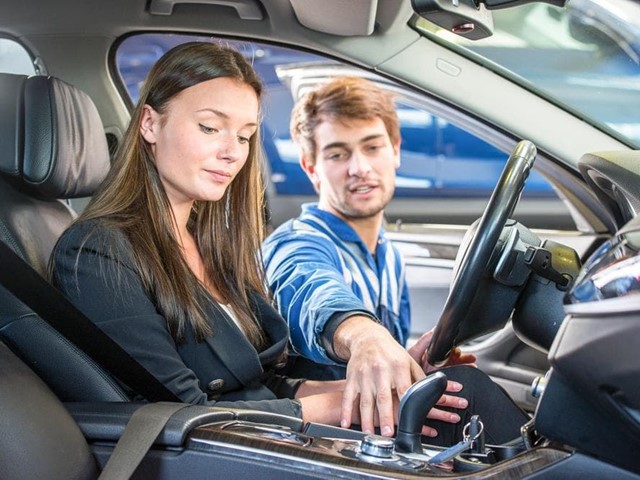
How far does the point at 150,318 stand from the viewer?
1623 millimetres

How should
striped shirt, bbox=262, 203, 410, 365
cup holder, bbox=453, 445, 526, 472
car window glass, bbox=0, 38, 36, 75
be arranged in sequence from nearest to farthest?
cup holder, bbox=453, 445, 526, 472 → striped shirt, bbox=262, 203, 410, 365 → car window glass, bbox=0, 38, 36, 75

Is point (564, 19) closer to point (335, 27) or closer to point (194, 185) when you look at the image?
point (335, 27)

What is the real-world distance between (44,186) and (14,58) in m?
0.74

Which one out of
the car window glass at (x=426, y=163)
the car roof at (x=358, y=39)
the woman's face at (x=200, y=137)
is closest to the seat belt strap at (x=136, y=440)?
the woman's face at (x=200, y=137)

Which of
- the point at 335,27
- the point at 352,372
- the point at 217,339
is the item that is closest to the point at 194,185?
the point at 217,339

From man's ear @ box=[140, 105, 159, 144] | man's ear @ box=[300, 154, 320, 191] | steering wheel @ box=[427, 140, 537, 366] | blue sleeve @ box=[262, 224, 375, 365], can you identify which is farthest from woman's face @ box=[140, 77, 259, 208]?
man's ear @ box=[300, 154, 320, 191]

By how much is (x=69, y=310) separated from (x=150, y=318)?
0.14 metres

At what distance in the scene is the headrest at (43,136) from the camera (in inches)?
68.8

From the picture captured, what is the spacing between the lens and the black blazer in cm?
160

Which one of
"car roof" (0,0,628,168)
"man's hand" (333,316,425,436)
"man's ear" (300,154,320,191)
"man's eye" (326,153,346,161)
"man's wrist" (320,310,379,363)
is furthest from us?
"man's ear" (300,154,320,191)

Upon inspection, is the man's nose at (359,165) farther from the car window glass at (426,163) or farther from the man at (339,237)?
the car window glass at (426,163)

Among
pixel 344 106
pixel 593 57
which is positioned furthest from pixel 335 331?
pixel 593 57

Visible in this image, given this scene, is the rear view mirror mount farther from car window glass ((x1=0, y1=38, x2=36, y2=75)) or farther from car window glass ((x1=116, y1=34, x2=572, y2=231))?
car window glass ((x1=116, y1=34, x2=572, y2=231))

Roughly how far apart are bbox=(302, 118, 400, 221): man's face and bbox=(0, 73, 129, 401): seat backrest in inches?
27.6
